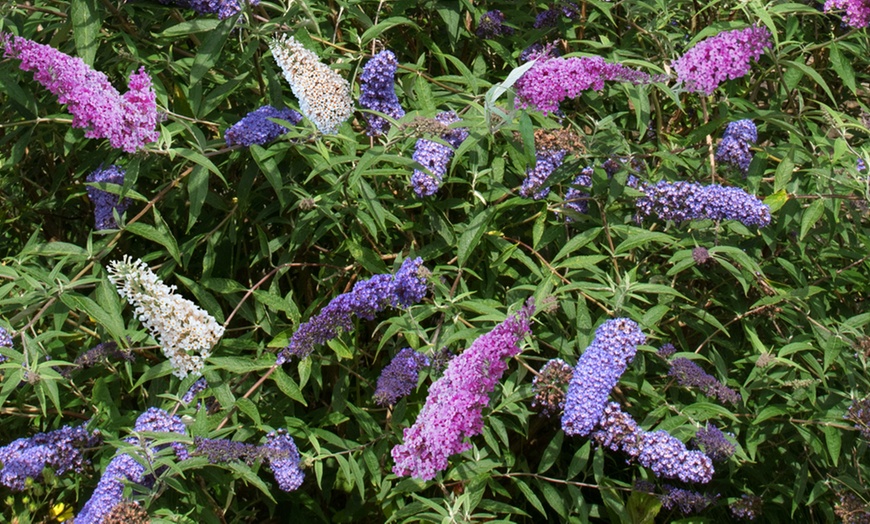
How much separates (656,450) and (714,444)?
216 millimetres

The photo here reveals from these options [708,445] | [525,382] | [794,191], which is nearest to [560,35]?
[794,191]

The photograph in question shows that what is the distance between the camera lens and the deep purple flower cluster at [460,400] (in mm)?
2701

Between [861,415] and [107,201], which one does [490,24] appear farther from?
[861,415]

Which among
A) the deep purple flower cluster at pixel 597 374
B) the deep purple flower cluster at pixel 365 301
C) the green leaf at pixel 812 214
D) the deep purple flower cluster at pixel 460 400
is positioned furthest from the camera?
the green leaf at pixel 812 214

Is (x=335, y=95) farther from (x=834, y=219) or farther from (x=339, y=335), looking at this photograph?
(x=834, y=219)

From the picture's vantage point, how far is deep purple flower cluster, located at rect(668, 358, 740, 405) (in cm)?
320

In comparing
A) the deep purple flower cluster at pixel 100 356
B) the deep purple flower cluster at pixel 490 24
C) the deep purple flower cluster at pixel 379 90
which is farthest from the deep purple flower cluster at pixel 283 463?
the deep purple flower cluster at pixel 490 24

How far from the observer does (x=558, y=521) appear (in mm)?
3984

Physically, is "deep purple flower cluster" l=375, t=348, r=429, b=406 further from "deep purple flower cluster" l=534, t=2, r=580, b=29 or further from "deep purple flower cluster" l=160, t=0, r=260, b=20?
"deep purple flower cluster" l=534, t=2, r=580, b=29

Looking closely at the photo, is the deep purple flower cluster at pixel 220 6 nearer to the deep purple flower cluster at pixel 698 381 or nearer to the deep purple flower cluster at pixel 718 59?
the deep purple flower cluster at pixel 718 59

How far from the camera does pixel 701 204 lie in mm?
3324

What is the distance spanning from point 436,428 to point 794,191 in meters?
1.74

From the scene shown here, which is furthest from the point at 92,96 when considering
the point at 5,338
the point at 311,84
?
the point at 5,338

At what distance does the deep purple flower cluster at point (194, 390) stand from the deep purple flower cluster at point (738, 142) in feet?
6.56
